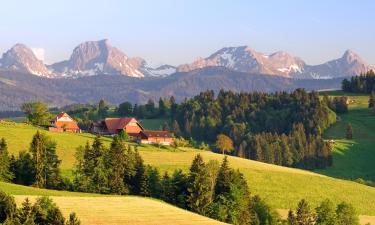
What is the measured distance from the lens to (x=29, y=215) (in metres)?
48.9

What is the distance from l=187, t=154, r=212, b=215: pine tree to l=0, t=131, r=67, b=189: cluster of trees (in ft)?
56.4

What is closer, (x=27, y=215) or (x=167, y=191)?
(x=27, y=215)

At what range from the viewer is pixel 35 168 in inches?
3602

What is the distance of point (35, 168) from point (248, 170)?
48.6 meters

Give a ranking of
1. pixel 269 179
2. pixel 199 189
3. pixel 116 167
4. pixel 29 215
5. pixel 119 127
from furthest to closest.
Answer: pixel 119 127 → pixel 269 179 → pixel 116 167 → pixel 199 189 → pixel 29 215

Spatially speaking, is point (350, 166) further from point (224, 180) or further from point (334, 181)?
point (224, 180)

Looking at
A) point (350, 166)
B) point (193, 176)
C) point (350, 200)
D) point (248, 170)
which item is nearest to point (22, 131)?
point (248, 170)

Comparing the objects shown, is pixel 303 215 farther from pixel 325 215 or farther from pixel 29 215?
pixel 29 215

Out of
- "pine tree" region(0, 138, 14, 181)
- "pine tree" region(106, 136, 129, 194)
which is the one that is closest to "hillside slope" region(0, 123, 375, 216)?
"pine tree" region(106, 136, 129, 194)

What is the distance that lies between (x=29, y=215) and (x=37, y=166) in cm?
4315

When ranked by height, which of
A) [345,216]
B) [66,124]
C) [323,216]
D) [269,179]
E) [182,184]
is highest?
[66,124]

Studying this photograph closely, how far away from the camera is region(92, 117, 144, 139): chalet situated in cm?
17525

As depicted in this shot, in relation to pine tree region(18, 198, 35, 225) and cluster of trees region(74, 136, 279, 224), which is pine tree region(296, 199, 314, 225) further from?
pine tree region(18, 198, 35, 225)

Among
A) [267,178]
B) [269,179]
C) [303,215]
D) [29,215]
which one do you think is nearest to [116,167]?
[303,215]
